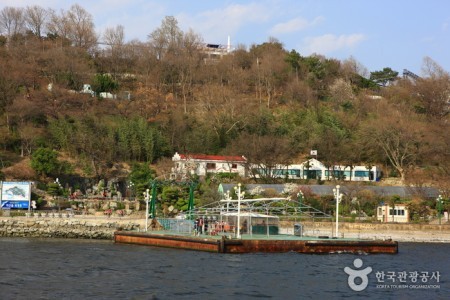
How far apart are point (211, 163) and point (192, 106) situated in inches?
593

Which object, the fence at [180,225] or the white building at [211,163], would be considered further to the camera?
the white building at [211,163]

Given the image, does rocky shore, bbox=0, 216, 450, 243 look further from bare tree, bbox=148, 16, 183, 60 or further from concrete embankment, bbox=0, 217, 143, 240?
bare tree, bbox=148, 16, 183, 60

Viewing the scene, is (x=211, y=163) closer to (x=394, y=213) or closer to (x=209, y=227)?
(x=394, y=213)

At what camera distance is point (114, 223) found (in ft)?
172

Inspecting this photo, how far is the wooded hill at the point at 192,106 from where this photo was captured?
71500mm

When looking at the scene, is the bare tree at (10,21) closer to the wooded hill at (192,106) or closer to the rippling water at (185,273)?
the wooded hill at (192,106)

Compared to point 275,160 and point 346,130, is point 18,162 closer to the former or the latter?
point 275,160

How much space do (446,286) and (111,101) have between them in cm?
5653

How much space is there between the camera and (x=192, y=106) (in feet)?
282

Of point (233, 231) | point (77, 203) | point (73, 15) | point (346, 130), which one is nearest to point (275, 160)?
point (346, 130)

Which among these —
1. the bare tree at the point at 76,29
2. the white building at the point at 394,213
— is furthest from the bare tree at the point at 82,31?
the white building at the point at 394,213

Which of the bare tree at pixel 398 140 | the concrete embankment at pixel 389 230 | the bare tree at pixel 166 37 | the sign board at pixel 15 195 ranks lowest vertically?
the concrete embankment at pixel 389 230

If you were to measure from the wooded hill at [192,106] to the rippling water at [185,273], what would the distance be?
25690 millimetres

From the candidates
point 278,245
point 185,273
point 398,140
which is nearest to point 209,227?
point 278,245
